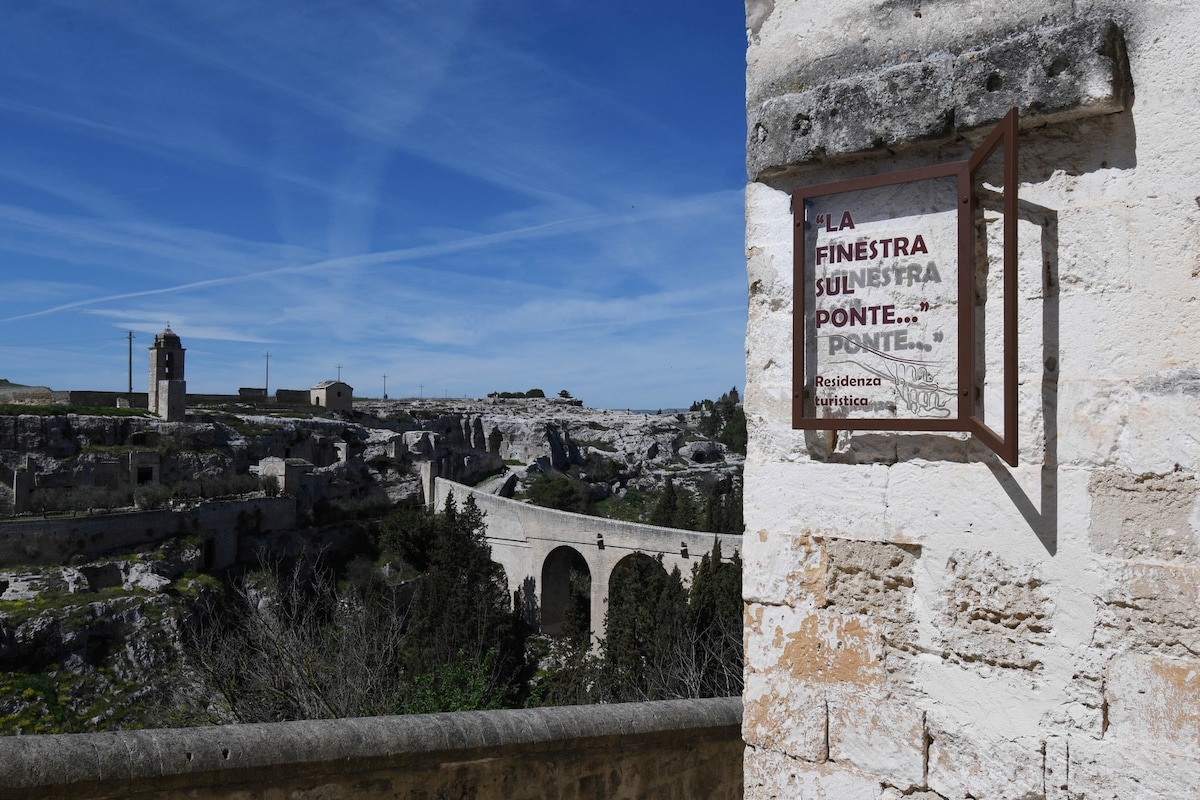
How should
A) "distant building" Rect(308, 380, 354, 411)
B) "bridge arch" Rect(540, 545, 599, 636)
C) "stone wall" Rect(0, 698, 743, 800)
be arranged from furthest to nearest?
"distant building" Rect(308, 380, 354, 411), "bridge arch" Rect(540, 545, 599, 636), "stone wall" Rect(0, 698, 743, 800)

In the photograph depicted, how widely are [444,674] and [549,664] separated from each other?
58.8ft

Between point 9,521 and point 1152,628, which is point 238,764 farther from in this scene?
point 9,521

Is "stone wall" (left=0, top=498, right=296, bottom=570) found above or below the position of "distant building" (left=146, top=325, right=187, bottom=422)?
below

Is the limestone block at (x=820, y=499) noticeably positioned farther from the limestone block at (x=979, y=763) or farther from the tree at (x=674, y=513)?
the tree at (x=674, y=513)

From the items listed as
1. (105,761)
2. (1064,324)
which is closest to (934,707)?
(1064,324)

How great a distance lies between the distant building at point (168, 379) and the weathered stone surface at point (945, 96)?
120 feet

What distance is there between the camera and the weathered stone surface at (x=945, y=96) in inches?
69.5

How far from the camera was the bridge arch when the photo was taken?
30797 mm

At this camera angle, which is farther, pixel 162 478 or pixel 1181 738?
pixel 162 478

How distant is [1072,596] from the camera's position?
1757 mm

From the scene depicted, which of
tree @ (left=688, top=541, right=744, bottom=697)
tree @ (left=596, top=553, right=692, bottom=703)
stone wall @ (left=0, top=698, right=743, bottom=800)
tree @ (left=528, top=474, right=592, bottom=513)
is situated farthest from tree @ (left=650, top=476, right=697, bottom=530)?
stone wall @ (left=0, top=698, right=743, bottom=800)

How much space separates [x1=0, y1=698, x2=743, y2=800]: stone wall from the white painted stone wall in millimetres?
1345

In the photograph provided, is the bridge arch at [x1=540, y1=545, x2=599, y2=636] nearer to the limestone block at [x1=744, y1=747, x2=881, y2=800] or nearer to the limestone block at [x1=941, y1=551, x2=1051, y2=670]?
the limestone block at [x1=744, y1=747, x2=881, y2=800]

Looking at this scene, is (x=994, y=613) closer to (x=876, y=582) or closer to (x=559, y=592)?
(x=876, y=582)
